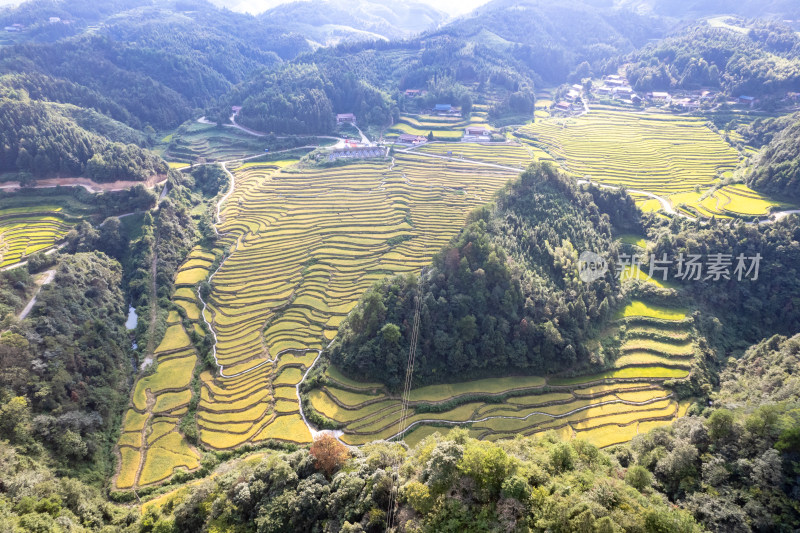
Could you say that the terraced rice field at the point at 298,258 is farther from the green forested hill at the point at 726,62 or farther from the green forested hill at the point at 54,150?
the green forested hill at the point at 726,62

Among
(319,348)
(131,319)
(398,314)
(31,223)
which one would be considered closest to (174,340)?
(131,319)

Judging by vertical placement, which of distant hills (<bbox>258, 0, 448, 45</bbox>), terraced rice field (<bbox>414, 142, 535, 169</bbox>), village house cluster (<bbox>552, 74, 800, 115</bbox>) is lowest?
terraced rice field (<bbox>414, 142, 535, 169</bbox>)

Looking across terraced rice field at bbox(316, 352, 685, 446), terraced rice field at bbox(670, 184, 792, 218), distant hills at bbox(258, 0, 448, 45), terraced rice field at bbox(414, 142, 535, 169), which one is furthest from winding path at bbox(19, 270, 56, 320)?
distant hills at bbox(258, 0, 448, 45)

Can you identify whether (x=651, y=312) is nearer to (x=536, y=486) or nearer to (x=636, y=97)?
(x=536, y=486)

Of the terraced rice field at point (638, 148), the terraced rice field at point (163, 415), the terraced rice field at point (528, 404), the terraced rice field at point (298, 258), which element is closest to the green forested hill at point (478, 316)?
the terraced rice field at point (528, 404)

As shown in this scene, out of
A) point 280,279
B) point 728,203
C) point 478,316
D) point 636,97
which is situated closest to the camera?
point 478,316

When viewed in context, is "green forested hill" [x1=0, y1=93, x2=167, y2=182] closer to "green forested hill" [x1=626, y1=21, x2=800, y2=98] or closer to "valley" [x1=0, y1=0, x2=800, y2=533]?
"valley" [x1=0, y1=0, x2=800, y2=533]
